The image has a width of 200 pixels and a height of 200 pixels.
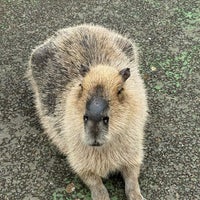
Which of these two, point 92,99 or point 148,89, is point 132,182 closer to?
point 92,99

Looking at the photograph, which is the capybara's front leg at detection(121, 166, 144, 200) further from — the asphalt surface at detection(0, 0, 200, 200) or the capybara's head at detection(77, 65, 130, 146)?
the capybara's head at detection(77, 65, 130, 146)

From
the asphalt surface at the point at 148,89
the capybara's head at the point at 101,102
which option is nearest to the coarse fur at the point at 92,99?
the capybara's head at the point at 101,102

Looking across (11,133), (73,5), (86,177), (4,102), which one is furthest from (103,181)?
(73,5)

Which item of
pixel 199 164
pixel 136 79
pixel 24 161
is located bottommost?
pixel 24 161

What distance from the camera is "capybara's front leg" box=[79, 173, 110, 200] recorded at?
4163 millimetres

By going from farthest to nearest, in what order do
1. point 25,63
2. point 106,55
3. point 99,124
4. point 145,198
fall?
point 25,63 → point 106,55 → point 145,198 → point 99,124

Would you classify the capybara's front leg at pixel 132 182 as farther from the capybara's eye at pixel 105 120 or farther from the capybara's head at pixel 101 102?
the capybara's eye at pixel 105 120

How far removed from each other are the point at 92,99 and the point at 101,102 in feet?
0.23

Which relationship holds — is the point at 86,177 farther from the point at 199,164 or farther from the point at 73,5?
the point at 73,5

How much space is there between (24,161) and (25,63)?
1372mm

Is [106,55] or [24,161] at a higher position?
[106,55]

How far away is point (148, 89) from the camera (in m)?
5.20

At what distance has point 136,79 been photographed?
4.61 meters

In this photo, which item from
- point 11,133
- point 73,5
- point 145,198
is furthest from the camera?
point 73,5
